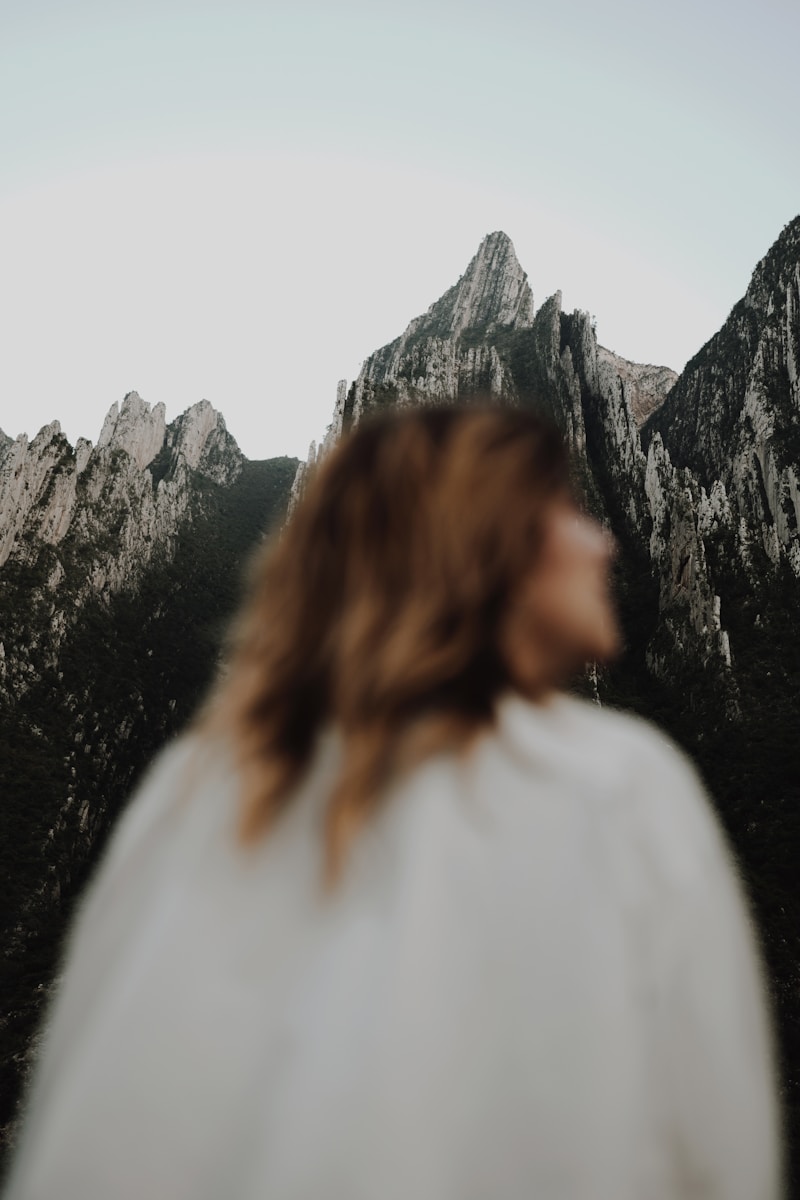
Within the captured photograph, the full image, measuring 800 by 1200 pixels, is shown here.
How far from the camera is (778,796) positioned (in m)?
32.1

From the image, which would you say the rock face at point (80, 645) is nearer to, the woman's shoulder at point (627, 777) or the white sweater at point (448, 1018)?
the white sweater at point (448, 1018)

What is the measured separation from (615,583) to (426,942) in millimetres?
53609

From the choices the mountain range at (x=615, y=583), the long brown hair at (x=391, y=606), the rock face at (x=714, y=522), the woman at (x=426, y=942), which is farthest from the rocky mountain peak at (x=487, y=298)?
the woman at (x=426, y=942)

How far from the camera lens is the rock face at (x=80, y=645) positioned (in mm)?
39469

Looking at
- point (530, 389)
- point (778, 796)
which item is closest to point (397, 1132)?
point (778, 796)

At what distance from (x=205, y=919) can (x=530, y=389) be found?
8386 centimetres

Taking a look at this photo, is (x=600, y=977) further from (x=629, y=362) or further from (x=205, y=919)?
(x=629, y=362)

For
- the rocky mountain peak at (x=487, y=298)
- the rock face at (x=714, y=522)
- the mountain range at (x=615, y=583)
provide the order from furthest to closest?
1. the rocky mountain peak at (x=487, y=298)
2. the mountain range at (x=615, y=583)
3. the rock face at (x=714, y=522)

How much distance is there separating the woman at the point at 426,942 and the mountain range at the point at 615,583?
1944cm

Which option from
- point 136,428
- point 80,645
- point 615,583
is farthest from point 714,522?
point 136,428

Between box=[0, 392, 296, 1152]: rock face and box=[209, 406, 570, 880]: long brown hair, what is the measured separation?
86.9ft

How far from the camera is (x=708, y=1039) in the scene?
0.94m

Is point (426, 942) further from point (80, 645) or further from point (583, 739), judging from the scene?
point (80, 645)

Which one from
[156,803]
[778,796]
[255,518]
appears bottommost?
[156,803]
